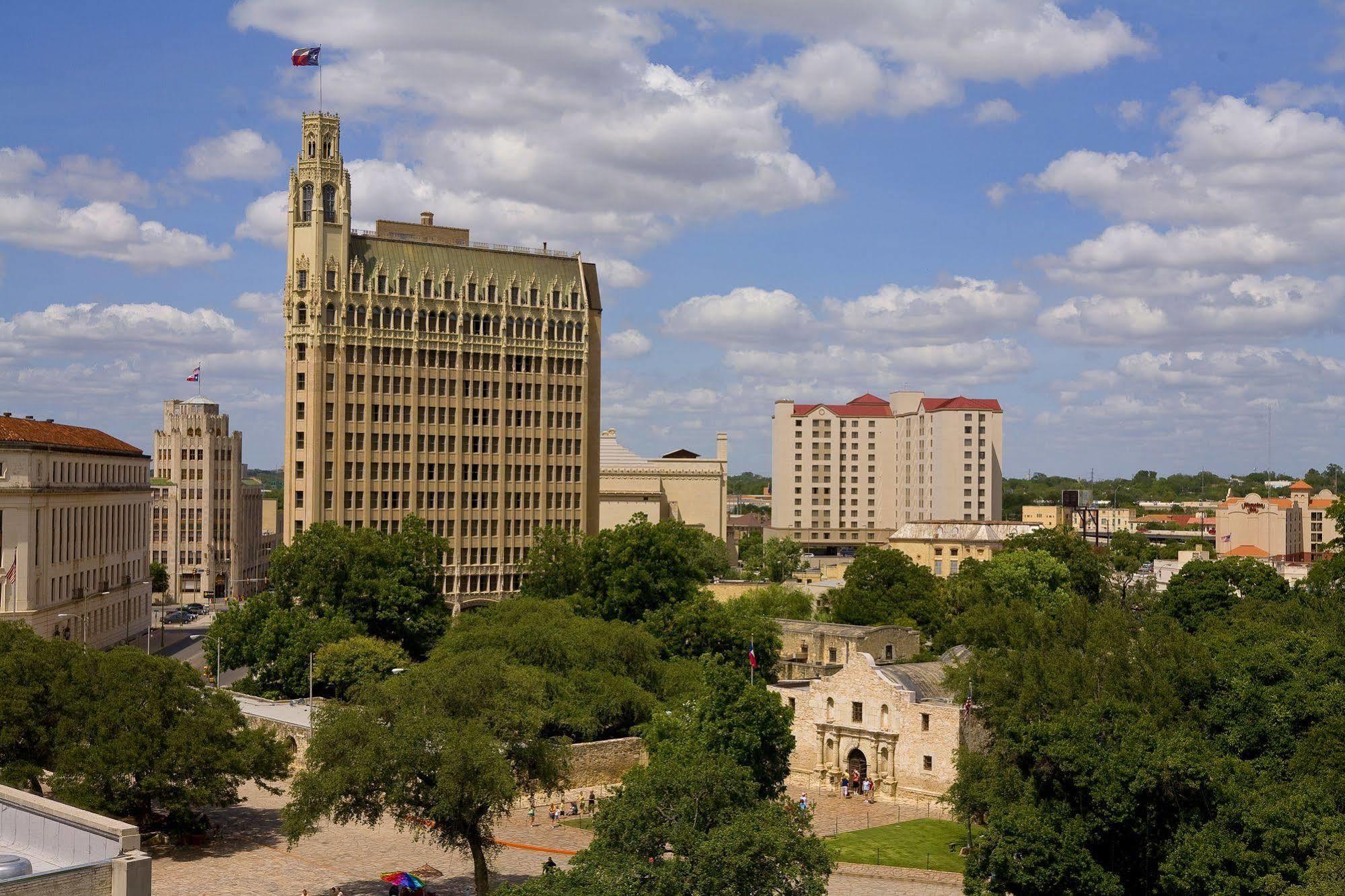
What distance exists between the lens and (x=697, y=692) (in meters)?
77.2

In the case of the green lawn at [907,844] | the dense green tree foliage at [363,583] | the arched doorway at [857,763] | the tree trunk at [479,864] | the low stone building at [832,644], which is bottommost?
the green lawn at [907,844]

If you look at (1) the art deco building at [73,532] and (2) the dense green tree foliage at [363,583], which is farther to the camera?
(2) the dense green tree foliage at [363,583]

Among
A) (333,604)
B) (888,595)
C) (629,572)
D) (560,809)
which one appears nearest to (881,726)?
(560,809)

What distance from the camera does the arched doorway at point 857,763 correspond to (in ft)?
253

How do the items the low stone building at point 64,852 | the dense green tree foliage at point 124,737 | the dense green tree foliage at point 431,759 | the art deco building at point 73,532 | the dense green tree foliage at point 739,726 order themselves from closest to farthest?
the low stone building at point 64,852 → the dense green tree foliage at point 431,759 → the dense green tree foliage at point 124,737 → the dense green tree foliage at point 739,726 → the art deco building at point 73,532

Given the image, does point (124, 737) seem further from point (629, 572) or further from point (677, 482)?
point (677, 482)

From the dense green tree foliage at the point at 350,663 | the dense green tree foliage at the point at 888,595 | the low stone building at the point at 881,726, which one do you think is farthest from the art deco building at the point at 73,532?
the dense green tree foliage at the point at 888,595

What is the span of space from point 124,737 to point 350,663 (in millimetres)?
29582

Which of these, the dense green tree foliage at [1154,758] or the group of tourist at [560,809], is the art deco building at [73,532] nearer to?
the group of tourist at [560,809]

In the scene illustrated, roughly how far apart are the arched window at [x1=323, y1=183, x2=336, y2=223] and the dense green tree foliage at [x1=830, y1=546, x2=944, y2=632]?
59090 mm

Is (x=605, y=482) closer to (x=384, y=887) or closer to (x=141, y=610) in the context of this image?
(x=141, y=610)

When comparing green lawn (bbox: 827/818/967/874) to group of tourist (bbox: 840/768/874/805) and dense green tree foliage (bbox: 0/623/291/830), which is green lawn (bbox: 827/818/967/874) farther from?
dense green tree foliage (bbox: 0/623/291/830)

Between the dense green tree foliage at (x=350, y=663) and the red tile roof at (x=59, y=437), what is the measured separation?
93.8ft

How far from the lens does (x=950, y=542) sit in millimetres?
168000
